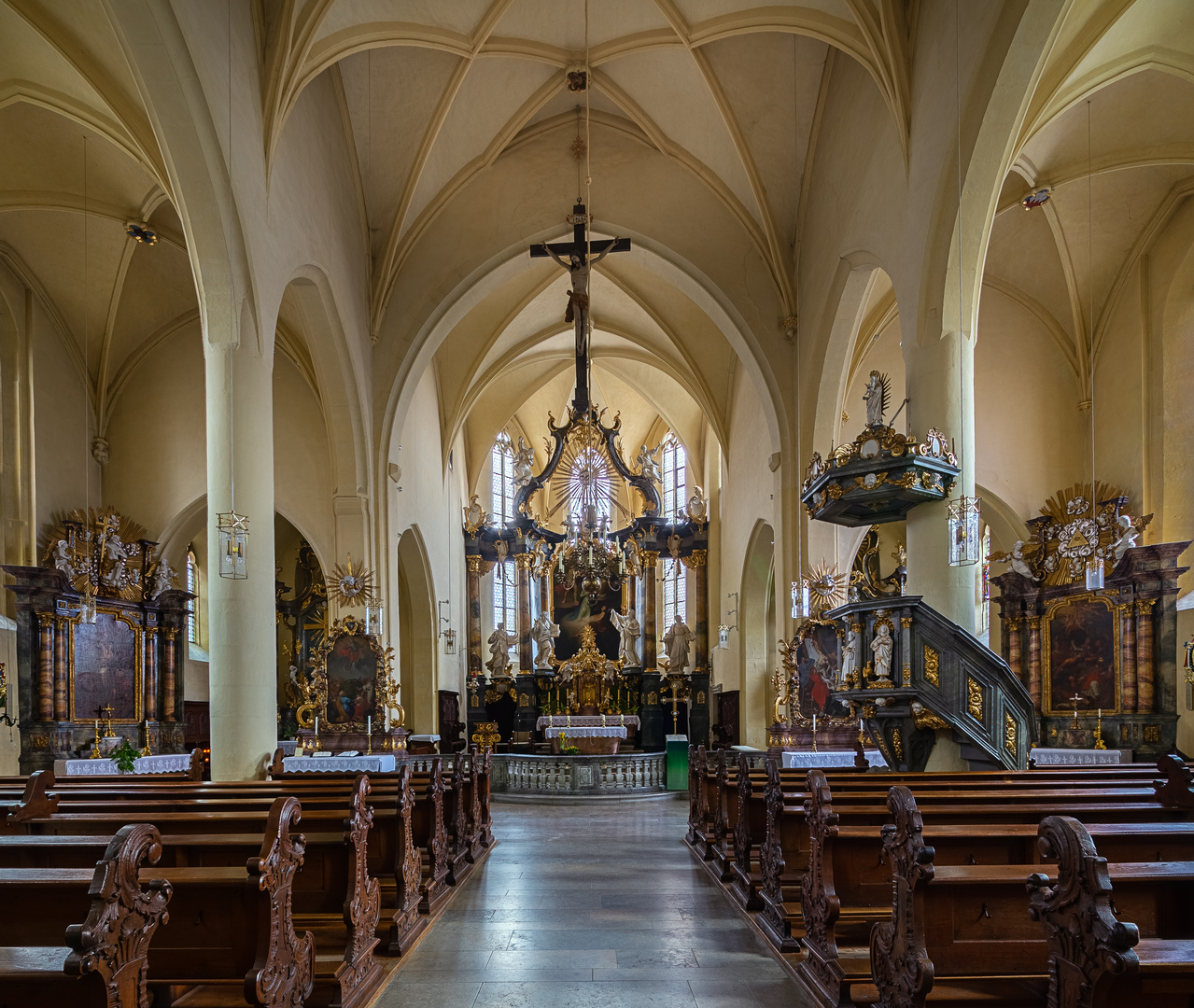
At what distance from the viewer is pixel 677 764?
16500mm

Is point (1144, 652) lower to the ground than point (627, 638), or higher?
higher

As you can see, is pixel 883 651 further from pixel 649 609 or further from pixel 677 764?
pixel 649 609

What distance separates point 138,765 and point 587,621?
13.9m

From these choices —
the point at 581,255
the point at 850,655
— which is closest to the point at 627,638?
the point at 581,255

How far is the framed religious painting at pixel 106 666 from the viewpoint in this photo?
1569cm

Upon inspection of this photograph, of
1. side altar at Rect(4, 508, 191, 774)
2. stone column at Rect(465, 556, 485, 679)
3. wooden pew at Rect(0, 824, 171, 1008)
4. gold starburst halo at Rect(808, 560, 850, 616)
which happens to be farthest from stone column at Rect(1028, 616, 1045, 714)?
wooden pew at Rect(0, 824, 171, 1008)

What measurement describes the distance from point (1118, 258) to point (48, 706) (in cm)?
1704

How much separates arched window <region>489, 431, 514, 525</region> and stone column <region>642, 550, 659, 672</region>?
17.1 ft

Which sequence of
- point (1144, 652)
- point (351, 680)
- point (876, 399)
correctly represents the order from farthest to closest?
point (351, 680) → point (1144, 652) → point (876, 399)

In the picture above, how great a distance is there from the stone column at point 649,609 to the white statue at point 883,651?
1566 centimetres

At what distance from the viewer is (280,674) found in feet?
77.8

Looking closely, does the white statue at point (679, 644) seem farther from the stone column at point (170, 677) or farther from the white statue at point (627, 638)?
the stone column at point (170, 677)

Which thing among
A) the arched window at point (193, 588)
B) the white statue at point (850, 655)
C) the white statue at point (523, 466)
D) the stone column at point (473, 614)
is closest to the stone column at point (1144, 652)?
the white statue at point (850, 655)

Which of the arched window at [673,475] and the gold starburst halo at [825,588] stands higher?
the arched window at [673,475]
